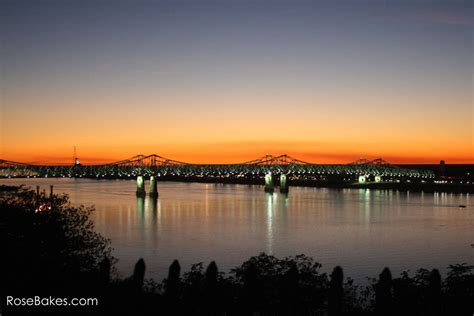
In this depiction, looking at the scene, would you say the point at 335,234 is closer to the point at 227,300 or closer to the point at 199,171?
the point at 227,300

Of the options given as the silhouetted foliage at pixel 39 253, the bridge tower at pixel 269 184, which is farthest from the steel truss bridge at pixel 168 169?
the silhouetted foliage at pixel 39 253

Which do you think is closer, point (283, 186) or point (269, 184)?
point (283, 186)

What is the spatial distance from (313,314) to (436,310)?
527 cm

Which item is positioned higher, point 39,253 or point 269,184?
point 39,253

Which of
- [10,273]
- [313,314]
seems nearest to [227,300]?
[313,314]

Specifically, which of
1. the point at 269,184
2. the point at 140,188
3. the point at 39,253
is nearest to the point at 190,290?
the point at 39,253

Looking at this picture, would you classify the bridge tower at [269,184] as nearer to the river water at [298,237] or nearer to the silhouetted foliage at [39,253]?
the river water at [298,237]

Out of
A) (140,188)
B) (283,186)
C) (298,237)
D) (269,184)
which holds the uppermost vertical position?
(269,184)

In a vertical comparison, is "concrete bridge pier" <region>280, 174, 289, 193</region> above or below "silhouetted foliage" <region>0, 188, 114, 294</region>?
below

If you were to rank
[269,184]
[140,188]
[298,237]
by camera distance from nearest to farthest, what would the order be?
1. [298,237]
2. [140,188]
3. [269,184]

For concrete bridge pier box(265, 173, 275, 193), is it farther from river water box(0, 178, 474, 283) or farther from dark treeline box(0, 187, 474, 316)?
dark treeline box(0, 187, 474, 316)

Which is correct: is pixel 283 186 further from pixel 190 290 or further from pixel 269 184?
pixel 190 290

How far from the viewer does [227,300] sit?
10484mm

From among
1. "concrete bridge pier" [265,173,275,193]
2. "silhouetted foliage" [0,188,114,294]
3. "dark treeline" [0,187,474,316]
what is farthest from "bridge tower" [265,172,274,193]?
"dark treeline" [0,187,474,316]
